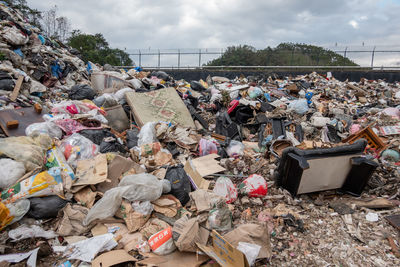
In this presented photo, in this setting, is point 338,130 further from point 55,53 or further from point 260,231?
point 55,53

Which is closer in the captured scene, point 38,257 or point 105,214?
point 38,257

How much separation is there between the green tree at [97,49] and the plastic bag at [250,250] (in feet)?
54.4

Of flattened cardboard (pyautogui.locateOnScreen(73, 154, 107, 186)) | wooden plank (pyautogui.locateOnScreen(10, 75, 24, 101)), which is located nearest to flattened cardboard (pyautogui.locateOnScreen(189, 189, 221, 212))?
flattened cardboard (pyautogui.locateOnScreen(73, 154, 107, 186))

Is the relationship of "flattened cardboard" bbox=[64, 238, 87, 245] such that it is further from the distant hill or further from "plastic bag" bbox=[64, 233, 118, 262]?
the distant hill

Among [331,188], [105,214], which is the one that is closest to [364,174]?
[331,188]

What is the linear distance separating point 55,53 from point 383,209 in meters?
8.33

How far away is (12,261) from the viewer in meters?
2.14

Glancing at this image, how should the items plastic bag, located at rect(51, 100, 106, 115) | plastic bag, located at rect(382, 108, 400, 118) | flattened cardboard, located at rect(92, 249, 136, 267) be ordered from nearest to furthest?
flattened cardboard, located at rect(92, 249, 136, 267) → plastic bag, located at rect(51, 100, 106, 115) → plastic bag, located at rect(382, 108, 400, 118)

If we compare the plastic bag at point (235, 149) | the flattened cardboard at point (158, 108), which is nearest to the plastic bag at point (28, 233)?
the flattened cardboard at point (158, 108)

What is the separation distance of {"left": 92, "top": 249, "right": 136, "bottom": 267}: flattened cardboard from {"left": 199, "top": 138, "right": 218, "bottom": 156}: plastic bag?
7.34ft

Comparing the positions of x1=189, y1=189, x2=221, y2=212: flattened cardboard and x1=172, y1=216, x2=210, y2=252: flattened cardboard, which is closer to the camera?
x1=172, y1=216, x2=210, y2=252: flattened cardboard

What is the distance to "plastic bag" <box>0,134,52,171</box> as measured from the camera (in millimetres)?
2902

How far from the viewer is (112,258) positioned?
7.18 feet

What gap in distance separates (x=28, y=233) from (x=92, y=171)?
0.93 meters
